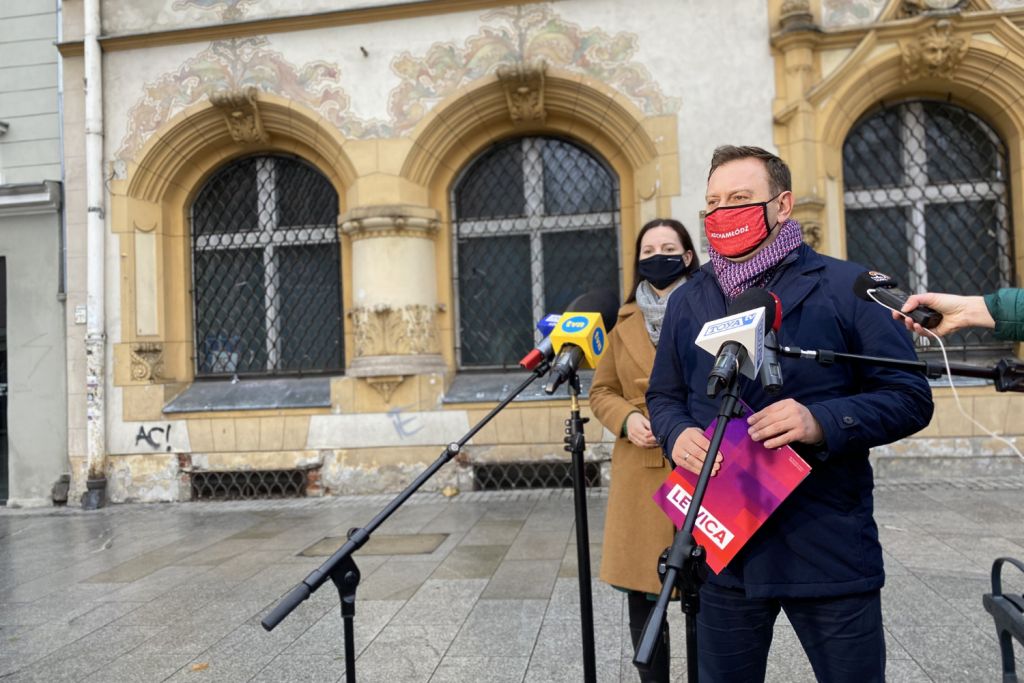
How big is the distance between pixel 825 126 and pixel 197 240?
22.7ft

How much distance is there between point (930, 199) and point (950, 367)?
7.29 metres

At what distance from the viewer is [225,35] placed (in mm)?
8094

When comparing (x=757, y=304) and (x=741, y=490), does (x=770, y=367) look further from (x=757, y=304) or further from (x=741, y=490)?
(x=741, y=490)

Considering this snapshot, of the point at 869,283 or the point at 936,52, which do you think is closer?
the point at 869,283

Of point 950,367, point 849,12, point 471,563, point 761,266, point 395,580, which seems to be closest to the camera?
point 950,367

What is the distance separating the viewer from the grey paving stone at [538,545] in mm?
5082

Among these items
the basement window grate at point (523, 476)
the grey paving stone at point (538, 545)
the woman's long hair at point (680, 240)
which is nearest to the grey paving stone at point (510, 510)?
the grey paving stone at point (538, 545)

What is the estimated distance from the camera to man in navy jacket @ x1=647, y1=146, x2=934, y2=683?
1.73 meters

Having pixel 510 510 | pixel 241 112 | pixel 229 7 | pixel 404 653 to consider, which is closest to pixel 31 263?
pixel 241 112

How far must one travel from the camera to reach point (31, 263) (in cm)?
837

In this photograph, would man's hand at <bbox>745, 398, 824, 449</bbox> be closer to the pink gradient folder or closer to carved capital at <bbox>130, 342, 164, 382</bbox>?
the pink gradient folder

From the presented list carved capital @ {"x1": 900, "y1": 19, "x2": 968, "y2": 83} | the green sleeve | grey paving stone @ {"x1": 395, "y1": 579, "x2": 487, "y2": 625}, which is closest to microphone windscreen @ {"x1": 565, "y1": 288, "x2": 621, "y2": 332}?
the green sleeve

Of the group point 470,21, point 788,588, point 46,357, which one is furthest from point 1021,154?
point 46,357

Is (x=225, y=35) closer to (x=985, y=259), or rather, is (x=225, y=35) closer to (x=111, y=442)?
(x=111, y=442)
